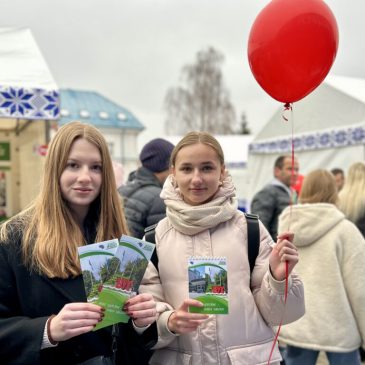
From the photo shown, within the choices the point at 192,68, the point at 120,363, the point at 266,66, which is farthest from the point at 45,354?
the point at 192,68

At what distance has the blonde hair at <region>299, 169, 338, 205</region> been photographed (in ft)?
9.96

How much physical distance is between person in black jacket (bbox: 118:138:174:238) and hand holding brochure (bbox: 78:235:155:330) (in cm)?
142

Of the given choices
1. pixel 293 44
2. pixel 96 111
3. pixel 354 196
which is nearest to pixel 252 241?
pixel 293 44

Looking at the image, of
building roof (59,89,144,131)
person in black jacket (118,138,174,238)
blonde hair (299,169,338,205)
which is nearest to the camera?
person in black jacket (118,138,174,238)

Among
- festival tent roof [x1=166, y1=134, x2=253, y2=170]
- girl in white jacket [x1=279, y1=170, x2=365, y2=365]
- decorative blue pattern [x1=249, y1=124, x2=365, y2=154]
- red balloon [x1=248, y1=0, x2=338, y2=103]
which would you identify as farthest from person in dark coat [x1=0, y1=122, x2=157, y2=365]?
festival tent roof [x1=166, y1=134, x2=253, y2=170]

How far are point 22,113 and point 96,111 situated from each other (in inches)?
848

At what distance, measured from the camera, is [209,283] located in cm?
146

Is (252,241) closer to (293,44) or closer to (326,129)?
(293,44)

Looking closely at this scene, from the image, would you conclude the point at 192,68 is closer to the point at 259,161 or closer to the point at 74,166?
the point at 259,161

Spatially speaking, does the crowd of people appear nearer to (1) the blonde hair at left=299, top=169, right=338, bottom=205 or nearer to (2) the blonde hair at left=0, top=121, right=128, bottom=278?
(2) the blonde hair at left=0, top=121, right=128, bottom=278

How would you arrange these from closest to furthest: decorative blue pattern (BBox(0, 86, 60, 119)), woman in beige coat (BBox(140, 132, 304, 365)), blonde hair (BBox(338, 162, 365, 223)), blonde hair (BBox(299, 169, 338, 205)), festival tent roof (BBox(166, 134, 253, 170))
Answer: woman in beige coat (BBox(140, 132, 304, 365)) → blonde hair (BBox(299, 169, 338, 205)) → blonde hair (BBox(338, 162, 365, 223)) → decorative blue pattern (BBox(0, 86, 60, 119)) → festival tent roof (BBox(166, 134, 253, 170))

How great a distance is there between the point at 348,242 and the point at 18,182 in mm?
4083

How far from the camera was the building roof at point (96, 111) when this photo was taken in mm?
24281

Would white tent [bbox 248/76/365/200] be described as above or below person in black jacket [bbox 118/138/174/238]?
above
